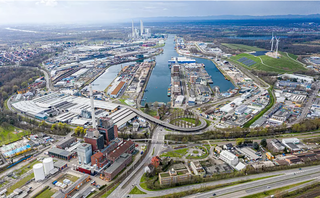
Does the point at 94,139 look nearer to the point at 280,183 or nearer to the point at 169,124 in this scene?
the point at 169,124

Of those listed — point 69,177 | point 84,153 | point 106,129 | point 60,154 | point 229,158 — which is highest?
point 106,129

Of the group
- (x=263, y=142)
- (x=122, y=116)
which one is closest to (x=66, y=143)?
(x=122, y=116)

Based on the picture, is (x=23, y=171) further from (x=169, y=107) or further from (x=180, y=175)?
(x=169, y=107)

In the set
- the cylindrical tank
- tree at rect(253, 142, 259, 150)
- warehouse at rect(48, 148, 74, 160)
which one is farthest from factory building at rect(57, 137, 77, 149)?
tree at rect(253, 142, 259, 150)

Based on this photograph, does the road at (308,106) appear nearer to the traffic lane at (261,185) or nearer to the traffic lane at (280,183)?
the traffic lane at (280,183)

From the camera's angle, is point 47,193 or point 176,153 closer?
point 47,193
